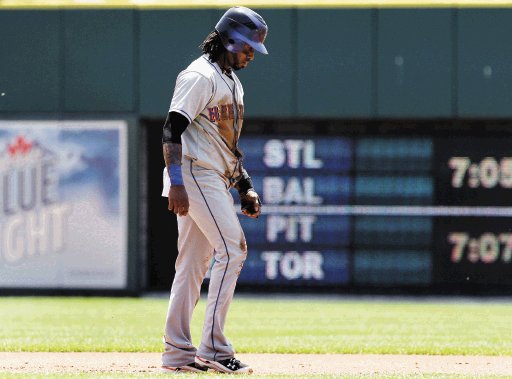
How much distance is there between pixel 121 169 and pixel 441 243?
4.12 meters

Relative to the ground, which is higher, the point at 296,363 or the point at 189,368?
the point at 189,368

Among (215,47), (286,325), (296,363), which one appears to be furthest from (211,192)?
(286,325)

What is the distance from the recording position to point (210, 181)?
7441 mm

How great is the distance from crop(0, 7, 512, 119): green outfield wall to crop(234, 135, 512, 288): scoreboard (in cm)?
52

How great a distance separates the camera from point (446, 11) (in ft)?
53.1

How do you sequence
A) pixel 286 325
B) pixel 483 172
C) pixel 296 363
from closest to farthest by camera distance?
1. pixel 296 363
2. pixel 286 325
3. pixel 483 172

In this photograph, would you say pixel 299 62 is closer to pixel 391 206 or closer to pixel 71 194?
pixel 391 206

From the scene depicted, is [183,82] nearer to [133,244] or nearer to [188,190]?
[188,190]

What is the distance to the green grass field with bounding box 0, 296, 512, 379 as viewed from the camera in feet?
32.5

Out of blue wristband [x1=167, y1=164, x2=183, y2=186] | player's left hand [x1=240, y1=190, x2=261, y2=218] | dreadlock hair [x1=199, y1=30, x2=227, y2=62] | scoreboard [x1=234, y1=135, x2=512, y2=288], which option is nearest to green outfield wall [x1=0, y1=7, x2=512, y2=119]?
scoreboard [x1=234, y1=135, x2=512, y2=288]

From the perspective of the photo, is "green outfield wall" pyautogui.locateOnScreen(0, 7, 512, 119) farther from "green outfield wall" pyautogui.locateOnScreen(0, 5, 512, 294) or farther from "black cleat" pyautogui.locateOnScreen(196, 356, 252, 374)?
"black cleat" pyautogui.locateOnScreen(196, 356, 252, 374)

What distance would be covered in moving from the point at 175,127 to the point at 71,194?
31.3 ft

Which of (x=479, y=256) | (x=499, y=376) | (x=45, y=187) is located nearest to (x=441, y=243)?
(x=479, y=256)

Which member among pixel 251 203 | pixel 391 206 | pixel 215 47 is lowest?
pixel 391 206
